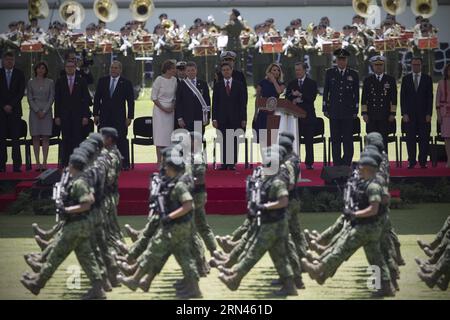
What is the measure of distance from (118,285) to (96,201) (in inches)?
37.6

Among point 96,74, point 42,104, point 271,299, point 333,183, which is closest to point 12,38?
point 96,74

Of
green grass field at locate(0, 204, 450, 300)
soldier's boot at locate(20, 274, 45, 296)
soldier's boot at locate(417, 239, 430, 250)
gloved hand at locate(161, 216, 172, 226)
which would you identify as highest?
gloved hand at locate(161, 216, 172, 226)

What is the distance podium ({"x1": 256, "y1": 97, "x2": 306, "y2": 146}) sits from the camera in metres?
20.4

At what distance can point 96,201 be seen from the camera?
1557cm

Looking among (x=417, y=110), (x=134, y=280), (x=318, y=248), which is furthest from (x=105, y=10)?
(x=134, y=280)

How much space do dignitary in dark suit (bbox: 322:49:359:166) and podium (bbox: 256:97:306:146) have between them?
5.95 ft

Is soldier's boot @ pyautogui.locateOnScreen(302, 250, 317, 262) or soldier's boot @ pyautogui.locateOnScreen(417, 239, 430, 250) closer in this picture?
soldier's boot @ pyautogui.locateOnScreen(302, 250, 317, 262)

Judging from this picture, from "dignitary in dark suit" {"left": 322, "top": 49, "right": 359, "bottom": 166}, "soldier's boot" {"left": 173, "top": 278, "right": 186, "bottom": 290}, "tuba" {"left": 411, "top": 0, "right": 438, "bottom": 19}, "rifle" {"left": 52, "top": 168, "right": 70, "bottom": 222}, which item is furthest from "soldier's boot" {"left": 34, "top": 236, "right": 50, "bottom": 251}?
"tuba" {"left": 411, "top": 0, "right": 438, "bottom": 19}

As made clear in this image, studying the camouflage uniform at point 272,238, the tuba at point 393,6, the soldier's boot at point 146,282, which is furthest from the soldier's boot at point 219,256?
the tuba at point 393,6

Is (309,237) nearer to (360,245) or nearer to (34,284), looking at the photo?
(360,245)

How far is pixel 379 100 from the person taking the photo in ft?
74.4

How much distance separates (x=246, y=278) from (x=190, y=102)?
5.95 m

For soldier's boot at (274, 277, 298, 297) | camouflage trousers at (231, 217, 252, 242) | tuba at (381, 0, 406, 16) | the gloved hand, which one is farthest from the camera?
tuba at (381, 0, 406, 16)

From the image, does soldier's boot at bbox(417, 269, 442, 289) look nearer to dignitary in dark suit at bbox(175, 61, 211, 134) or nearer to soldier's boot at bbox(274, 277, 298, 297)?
soldier's boot at bbox(274, 277, 298, 297)
